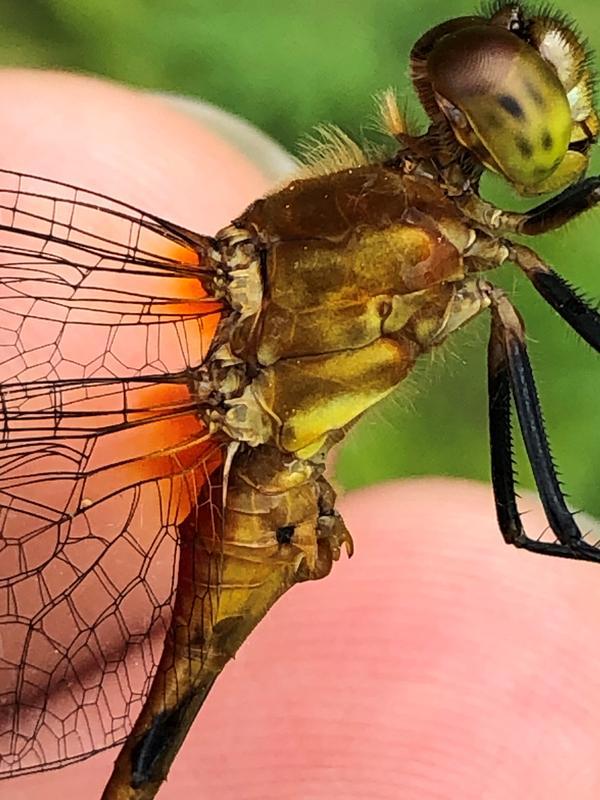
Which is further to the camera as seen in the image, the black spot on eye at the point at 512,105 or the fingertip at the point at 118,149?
the fingertip at the point at 118,149

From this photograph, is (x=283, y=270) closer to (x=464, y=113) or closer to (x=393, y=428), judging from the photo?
(x=464, y=113)

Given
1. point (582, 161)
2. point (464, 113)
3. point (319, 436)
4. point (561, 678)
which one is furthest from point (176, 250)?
point (561, 678)

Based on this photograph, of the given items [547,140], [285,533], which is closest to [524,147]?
[547,140]

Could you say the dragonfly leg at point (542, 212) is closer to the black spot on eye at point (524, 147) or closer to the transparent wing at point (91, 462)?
the black spot on eye at point (524, 147)

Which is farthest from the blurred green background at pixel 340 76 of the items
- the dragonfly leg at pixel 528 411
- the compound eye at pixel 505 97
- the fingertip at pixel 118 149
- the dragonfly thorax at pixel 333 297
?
the compound eye at pixel 505 97

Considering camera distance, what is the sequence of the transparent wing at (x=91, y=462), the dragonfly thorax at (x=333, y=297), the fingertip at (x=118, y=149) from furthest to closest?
the fingertip at (x=118, y=149), the transparent wing at (x=91, y=462), the dragonfly thorax at (x=333, y=297)
